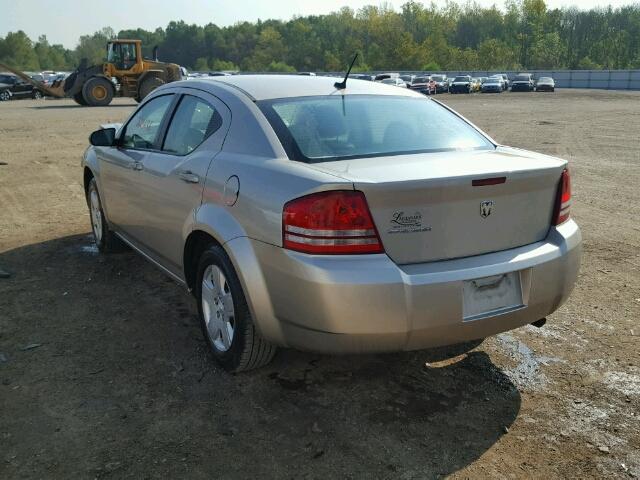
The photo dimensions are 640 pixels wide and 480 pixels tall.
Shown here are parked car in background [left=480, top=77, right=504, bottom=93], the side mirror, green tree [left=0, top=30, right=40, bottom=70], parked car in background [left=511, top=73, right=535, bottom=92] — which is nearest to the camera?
the side mirror

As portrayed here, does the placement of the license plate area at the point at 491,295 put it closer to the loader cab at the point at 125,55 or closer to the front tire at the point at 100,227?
the front tire at the point at 100,227

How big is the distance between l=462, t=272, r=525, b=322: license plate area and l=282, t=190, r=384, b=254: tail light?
497mm

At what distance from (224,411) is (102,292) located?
7.15ft

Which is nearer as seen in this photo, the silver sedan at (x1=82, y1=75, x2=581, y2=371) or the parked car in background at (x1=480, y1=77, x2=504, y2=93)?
the silver sedan at (x1=82, y1=75, x2=581, y2=371)

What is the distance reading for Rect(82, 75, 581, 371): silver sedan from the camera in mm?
2832

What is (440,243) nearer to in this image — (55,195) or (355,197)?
(355,197)

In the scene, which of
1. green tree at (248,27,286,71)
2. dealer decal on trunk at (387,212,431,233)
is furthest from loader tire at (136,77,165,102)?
green tree at (248,27,286,71)

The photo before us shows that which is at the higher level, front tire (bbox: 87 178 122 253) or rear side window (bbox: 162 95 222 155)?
rear side window (bbox: 162 95 222 155)

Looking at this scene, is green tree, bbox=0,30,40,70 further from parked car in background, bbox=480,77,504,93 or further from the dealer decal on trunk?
the dealer decal on trunk

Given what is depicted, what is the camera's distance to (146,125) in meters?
4.74

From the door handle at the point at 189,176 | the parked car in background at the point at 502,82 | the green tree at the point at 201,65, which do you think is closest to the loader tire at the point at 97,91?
the door handle at the point at 189,176

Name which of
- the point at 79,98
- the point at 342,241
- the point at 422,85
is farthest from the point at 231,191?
the point at 422,85

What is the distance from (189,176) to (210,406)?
1.38 metres

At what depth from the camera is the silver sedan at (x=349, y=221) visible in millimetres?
2832
